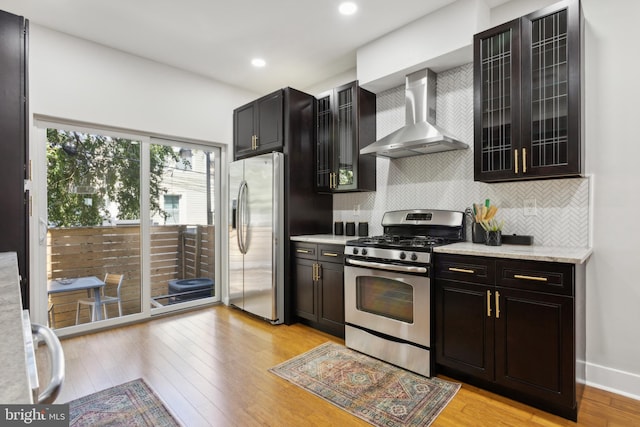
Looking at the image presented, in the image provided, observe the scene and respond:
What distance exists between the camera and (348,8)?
2850mm

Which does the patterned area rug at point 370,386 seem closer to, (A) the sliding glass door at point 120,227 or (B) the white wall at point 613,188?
(B) the white wall at point 613,188

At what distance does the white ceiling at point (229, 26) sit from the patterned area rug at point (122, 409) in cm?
302

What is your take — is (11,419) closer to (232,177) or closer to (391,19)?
(391,19)

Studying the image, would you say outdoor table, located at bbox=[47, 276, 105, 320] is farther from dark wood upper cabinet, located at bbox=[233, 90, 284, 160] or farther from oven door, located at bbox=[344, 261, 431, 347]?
oven door, located at bbox=[344, 261, 431, 347]

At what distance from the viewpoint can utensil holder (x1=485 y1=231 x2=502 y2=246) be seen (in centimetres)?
258

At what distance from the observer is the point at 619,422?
1.97 meters

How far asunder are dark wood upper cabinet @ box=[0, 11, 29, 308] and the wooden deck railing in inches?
76.5

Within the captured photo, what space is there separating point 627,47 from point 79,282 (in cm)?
507

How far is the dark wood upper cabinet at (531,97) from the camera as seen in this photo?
2232 millimetres

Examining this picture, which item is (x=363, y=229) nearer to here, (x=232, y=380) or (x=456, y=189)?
(x=456, y=189)

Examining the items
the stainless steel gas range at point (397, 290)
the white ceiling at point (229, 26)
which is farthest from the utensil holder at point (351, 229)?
the white ceiling at point (229, 26)

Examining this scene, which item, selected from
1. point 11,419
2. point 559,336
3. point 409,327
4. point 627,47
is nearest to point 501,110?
point 627,47

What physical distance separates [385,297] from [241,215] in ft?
6.68

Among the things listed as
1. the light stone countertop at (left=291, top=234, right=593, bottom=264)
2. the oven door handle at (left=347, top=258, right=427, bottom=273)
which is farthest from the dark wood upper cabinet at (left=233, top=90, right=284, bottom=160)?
the light stone countertop at (left=291, top=234, right=593, bottom=264)
